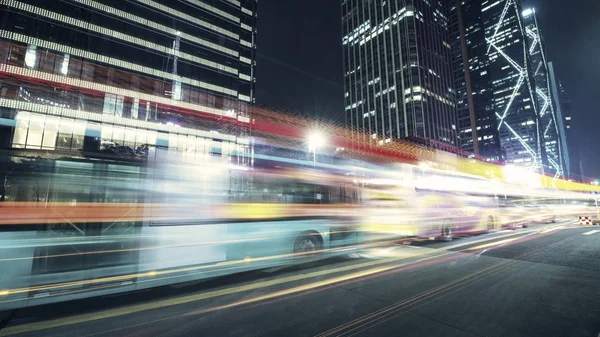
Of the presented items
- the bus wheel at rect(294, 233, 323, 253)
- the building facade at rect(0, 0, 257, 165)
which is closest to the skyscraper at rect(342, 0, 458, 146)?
the building facade at rect(0, 0, 257, 165)

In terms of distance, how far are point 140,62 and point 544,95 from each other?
203 m

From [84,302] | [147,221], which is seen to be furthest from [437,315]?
[84,302]

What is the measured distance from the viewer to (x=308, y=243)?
7301 millimetres

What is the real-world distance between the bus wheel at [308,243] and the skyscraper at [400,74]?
94.3 m

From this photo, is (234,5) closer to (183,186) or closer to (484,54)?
(183,186)

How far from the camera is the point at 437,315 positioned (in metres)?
4.10

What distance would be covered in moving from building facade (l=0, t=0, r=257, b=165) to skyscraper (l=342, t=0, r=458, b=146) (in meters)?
64.4

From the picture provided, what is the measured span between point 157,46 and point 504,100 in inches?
5970

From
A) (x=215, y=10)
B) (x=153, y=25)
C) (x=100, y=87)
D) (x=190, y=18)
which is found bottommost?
(x=100, y=87)

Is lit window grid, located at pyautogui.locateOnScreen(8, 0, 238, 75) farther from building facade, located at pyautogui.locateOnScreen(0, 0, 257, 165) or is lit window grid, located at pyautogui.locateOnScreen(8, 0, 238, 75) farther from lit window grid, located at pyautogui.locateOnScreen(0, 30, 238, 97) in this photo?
lit window grid, located at pyautogui.locateOnScreen(0, 30, 238, 97)

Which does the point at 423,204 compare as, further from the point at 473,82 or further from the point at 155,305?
the point at 473,82

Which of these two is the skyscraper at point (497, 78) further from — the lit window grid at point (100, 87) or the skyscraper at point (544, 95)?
the lit window grid at point (100, 87)

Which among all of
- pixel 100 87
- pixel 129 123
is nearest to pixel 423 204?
pixel 129 123

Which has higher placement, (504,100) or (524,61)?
(524,61)
